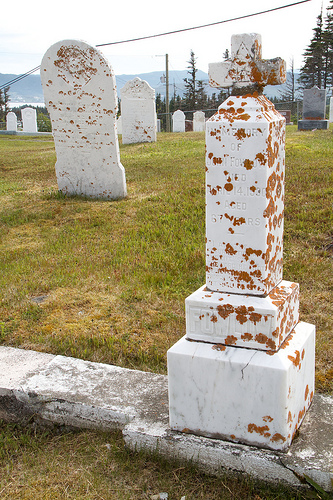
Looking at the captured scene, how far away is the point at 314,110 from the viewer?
15.7 m

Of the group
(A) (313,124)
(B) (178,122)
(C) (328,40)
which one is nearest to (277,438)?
(A) (313,124)

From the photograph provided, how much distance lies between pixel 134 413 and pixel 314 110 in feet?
49.9

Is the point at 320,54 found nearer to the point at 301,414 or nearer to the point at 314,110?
the point at 314,110

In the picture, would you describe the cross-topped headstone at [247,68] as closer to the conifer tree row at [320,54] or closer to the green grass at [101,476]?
the green grass at [101,476]

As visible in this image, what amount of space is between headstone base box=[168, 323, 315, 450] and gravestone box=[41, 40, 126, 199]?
539 centimetres

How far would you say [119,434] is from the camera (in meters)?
2.47

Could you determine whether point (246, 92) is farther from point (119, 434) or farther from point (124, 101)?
point (124, 101)

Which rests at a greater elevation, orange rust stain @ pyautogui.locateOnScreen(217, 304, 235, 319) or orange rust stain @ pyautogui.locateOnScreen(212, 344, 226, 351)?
orange rust stain @ pyautogui.locateOnScreen(217, 304, 235, 319)

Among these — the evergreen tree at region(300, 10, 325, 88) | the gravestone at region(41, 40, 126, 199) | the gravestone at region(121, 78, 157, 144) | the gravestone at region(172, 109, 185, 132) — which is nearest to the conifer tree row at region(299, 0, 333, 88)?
the evergreen tree at region(300, 10, 325, 88)

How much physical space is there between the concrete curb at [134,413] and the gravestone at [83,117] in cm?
462

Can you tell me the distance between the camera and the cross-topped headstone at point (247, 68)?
205 centimetres

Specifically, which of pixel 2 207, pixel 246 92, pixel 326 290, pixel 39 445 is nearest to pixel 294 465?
pixel 39 445

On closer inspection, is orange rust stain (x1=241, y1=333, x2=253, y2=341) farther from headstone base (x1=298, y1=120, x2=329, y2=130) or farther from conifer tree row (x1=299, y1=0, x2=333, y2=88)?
conifer tree row (x1=299, y1=0, x2=333, y2=88)

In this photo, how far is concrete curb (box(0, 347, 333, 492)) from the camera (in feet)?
6.84
